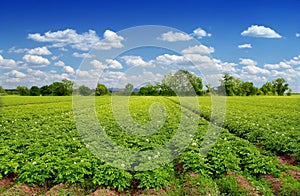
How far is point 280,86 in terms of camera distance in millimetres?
107250

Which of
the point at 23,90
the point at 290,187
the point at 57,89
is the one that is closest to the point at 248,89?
the point at 57,89

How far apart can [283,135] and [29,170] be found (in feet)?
30.5

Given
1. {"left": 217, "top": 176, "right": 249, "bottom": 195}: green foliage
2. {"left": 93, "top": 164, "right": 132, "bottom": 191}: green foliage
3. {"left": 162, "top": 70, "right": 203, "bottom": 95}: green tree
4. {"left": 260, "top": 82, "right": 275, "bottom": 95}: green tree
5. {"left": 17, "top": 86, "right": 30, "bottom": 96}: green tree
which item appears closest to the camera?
{"left": 93, "top": 164, "right": 132, "bottom": 191}: green foliage

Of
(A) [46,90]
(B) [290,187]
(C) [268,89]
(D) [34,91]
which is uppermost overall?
(C) [268,89]

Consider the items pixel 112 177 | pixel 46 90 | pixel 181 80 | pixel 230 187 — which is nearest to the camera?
pixel 112 177

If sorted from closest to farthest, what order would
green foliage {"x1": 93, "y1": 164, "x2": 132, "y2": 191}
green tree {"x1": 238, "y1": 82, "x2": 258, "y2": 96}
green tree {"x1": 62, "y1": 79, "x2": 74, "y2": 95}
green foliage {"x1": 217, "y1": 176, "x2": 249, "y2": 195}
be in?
green foliage {"x1": 93, "y1": 164, "x2": 132, "y2": 191}, green foliage {"x1": 217, "y1": 176, "x2": 249, "y2": 195}, green tree {"x1": 62, "y1": 79, "x2": 74, "y2": 95}, green tree {"x1": 238, "y1": 82, "x2": 258, "y2": 96}

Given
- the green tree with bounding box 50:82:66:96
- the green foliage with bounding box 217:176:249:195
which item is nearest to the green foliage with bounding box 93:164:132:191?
the green foliage with bounding box 217:176:249:195

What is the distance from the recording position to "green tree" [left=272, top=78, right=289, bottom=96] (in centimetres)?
10694

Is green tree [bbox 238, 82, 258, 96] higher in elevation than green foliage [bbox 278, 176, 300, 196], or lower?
higher

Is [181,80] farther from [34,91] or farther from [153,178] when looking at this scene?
[34,91]

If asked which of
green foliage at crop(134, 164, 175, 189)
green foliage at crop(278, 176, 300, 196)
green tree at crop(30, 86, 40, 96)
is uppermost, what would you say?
green tree at crop(30, 86, 40, 96)

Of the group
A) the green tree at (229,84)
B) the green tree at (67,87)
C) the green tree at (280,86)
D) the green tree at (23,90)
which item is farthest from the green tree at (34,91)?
the green tree at (280,86)

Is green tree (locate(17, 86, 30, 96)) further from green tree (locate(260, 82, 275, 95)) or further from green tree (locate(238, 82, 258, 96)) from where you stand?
green tree (locate(260, 82, 275, 95))

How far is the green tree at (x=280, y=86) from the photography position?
351 feet
